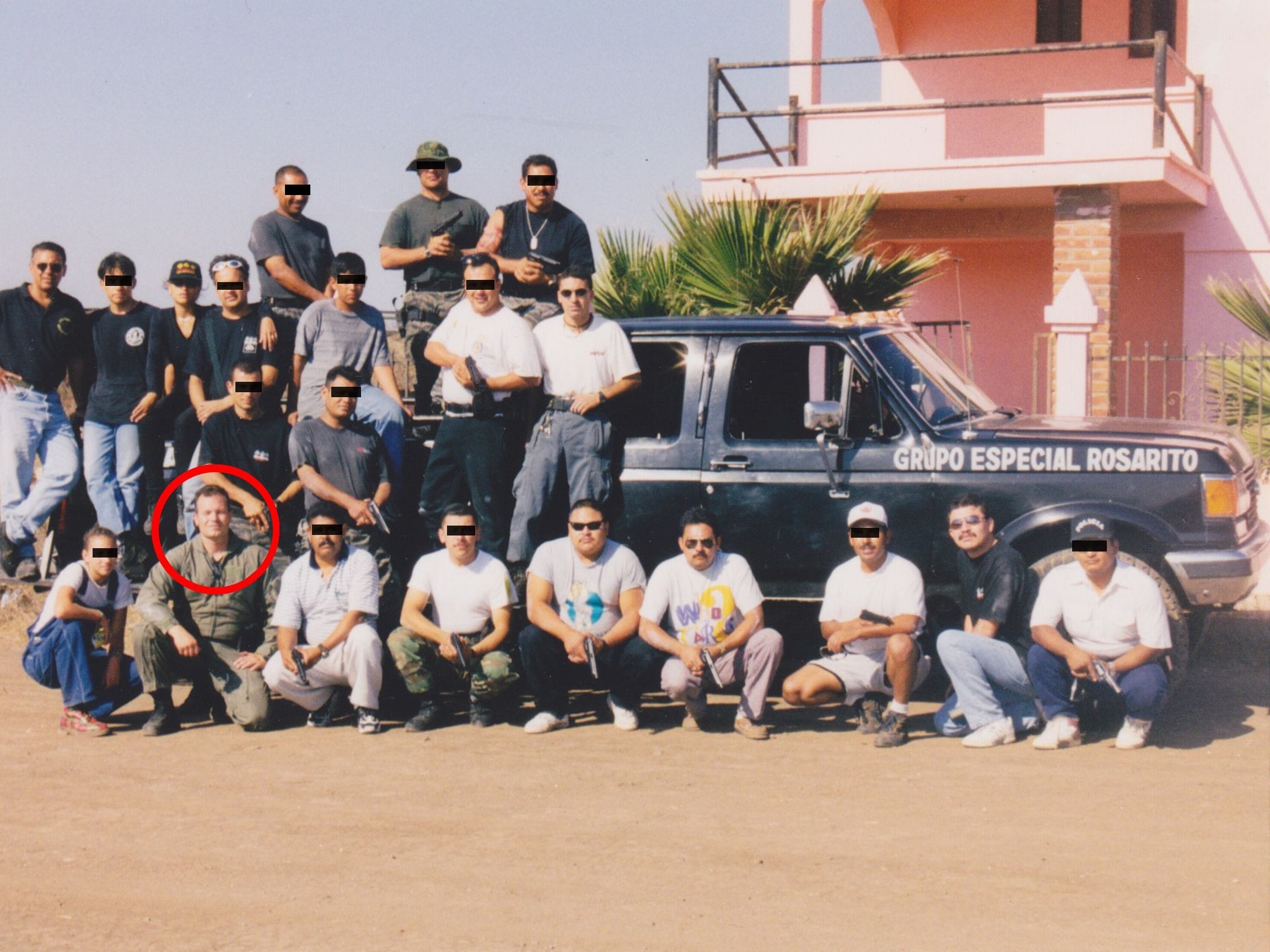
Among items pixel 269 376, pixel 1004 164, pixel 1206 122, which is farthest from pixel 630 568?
pixel 1206 122

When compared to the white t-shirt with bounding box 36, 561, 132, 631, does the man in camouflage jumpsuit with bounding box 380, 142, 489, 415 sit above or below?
above

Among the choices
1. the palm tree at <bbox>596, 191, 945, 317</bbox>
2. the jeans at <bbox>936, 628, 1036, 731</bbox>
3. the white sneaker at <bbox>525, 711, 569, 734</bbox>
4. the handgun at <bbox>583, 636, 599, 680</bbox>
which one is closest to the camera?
the jeans at <bbox>936, 628, 1036, 731</bbox>

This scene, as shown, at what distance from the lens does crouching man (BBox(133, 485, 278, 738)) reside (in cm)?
786

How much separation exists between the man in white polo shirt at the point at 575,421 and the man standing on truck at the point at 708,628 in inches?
24.0

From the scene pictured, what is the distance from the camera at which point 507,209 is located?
349 inches

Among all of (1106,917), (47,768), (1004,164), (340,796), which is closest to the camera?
(1106,917)

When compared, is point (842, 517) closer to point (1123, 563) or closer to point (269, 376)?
point (1123, 563)

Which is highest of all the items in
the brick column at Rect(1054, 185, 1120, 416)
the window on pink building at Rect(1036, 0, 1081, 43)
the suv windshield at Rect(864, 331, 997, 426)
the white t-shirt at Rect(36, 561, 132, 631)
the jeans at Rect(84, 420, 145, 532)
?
the window on pink building at Rect(1036, 0, 1081, 43)

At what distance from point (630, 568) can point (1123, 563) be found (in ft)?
8.07

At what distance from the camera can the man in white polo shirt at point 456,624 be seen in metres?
7.81

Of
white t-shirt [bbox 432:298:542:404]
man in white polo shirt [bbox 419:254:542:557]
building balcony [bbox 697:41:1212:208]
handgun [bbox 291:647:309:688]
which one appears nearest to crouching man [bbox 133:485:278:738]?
handgun [bbox 291:647:309:688]

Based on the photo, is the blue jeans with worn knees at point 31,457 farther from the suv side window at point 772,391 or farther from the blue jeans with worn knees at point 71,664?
the suv side window at point 772,391

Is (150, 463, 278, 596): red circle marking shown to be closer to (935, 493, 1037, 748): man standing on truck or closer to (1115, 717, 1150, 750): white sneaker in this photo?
(935, 493, 1037, 748): man standing on truck

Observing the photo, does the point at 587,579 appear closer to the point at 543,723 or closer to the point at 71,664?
the point at 543,723
